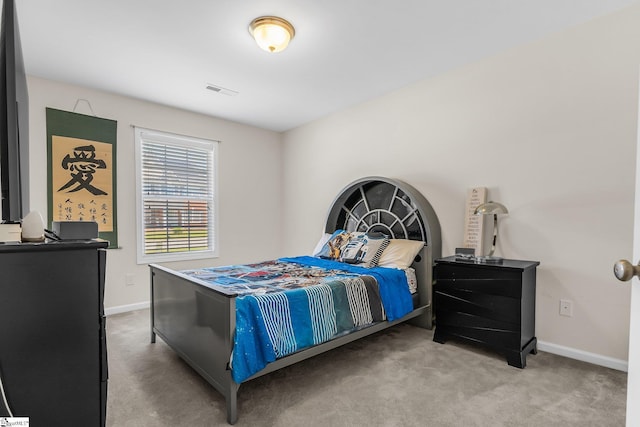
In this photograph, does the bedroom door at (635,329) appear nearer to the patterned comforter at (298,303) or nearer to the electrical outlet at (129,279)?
the patterned comforter at (298,303)

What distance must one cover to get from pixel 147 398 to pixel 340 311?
4.40 ft

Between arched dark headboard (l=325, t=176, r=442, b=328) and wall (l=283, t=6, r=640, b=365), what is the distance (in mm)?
194

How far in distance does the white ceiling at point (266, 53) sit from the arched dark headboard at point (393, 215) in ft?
3.77

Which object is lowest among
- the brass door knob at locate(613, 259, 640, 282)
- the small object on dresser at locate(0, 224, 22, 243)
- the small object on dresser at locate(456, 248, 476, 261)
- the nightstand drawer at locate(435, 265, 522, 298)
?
the nightstand drawer at locate(435, 265, 522, 298)

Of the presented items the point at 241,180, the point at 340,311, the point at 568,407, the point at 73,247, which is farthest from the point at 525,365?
the point at 241,180

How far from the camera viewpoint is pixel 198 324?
212cm

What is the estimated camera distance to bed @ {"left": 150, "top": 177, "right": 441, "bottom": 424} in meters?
1.83

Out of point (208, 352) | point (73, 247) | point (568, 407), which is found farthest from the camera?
point (208, 352)

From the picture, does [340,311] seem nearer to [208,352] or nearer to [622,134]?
[208,352]

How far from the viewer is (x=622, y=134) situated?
2.26 m

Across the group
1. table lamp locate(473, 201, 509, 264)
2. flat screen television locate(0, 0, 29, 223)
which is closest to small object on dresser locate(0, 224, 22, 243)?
flat screen television locate(0, 0, 29, 223)

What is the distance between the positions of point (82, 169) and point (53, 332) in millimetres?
3048

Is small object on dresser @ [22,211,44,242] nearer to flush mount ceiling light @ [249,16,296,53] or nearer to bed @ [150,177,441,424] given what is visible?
bed @ [150,177,441,424]

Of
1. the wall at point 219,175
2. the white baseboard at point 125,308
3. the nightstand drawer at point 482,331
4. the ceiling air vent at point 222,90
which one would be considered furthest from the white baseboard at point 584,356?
the white baseboard at point 125,308
